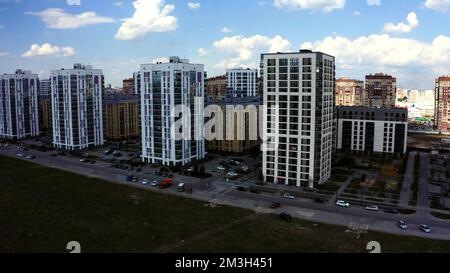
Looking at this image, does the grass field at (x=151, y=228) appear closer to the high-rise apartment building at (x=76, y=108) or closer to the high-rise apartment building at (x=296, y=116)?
the high-rise apartment building at (x=296, y=116)

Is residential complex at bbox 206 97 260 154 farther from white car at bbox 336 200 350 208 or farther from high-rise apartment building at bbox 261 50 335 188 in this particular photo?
white car at bbox 336 200 350 208

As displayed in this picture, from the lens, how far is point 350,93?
144 m

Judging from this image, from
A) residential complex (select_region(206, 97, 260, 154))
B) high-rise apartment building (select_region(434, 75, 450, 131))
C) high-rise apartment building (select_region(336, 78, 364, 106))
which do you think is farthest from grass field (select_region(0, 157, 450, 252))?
high-rise apartment building (select_region(336, 78, 364, 106))

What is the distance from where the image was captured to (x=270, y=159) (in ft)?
176

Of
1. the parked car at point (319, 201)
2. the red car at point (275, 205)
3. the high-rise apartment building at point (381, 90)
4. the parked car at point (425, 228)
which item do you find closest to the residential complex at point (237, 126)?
the parked car at point (319, 201)

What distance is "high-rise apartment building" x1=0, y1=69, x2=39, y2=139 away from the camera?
96.6 meters

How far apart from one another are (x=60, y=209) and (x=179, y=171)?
71.4 ft

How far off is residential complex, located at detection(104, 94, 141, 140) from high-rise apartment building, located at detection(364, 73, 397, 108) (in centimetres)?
7833

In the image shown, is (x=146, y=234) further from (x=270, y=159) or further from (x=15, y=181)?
(x=15, y=181)

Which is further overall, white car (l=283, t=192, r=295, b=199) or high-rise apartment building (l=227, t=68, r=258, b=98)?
high-rise apartment building (l=227, t=68, r=258, b=98)

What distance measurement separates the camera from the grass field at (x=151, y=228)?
32.4 m

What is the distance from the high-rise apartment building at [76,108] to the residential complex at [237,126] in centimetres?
2825

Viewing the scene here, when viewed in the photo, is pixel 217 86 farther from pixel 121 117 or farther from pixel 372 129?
pixel 372 129

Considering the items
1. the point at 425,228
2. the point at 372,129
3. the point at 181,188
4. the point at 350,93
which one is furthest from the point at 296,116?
the point at 350,93
